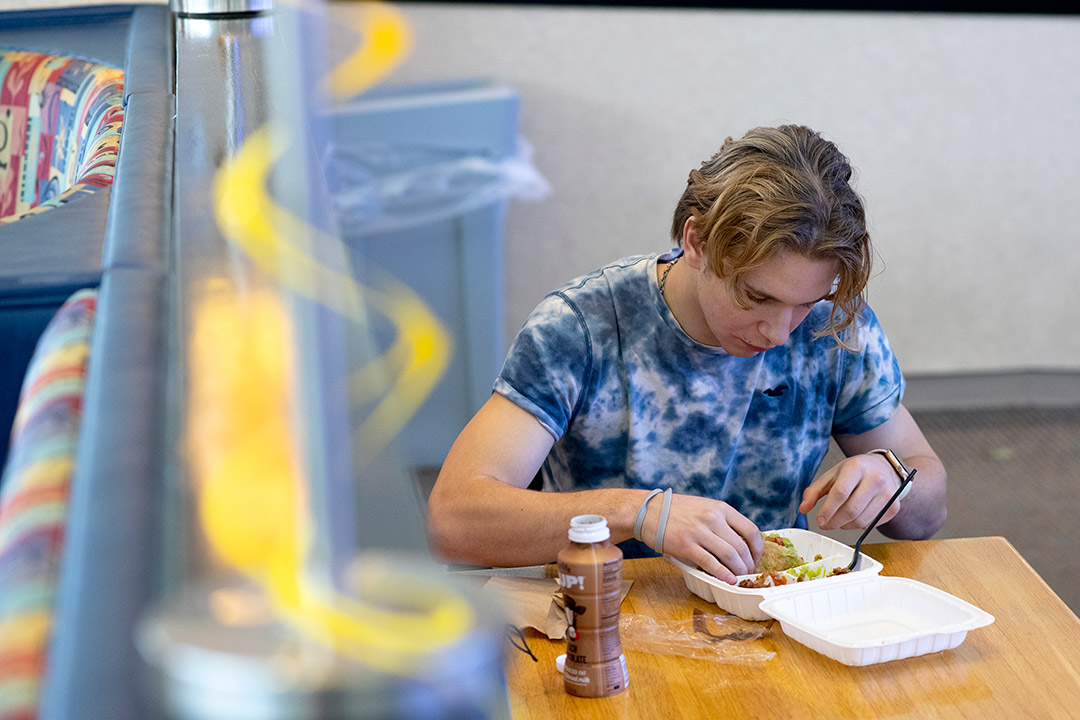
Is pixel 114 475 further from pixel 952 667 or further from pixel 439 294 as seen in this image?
pixel 439 294

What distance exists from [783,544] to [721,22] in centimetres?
298

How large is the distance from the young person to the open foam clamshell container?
0.18 ft

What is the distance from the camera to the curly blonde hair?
4.59 feet

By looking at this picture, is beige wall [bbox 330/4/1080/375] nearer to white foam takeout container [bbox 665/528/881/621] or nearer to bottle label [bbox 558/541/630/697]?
white foam takeout container [bbox 665/528/881/621]

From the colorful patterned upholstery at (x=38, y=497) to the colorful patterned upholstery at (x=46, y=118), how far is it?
2.93ft

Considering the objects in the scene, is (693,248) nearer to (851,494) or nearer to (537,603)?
(851,494)

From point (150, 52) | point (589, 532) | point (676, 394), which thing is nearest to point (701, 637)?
point (589, 532)

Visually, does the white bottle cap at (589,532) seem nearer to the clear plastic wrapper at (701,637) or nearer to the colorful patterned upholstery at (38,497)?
the clear plastic wrapper at (701,637)

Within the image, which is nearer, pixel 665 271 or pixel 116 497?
pixel 116 497

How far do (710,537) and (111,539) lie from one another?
93 cm

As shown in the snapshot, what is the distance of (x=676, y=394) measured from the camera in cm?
158

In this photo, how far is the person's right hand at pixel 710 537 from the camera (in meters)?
1.25

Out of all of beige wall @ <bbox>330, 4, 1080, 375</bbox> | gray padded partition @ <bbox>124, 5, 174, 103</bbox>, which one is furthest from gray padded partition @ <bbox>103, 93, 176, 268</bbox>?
beige wall @ <bbox>330, 4, 1080, 375</bbox>

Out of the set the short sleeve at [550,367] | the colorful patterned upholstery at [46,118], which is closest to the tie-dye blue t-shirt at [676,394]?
the short sleeve at [550,367]
